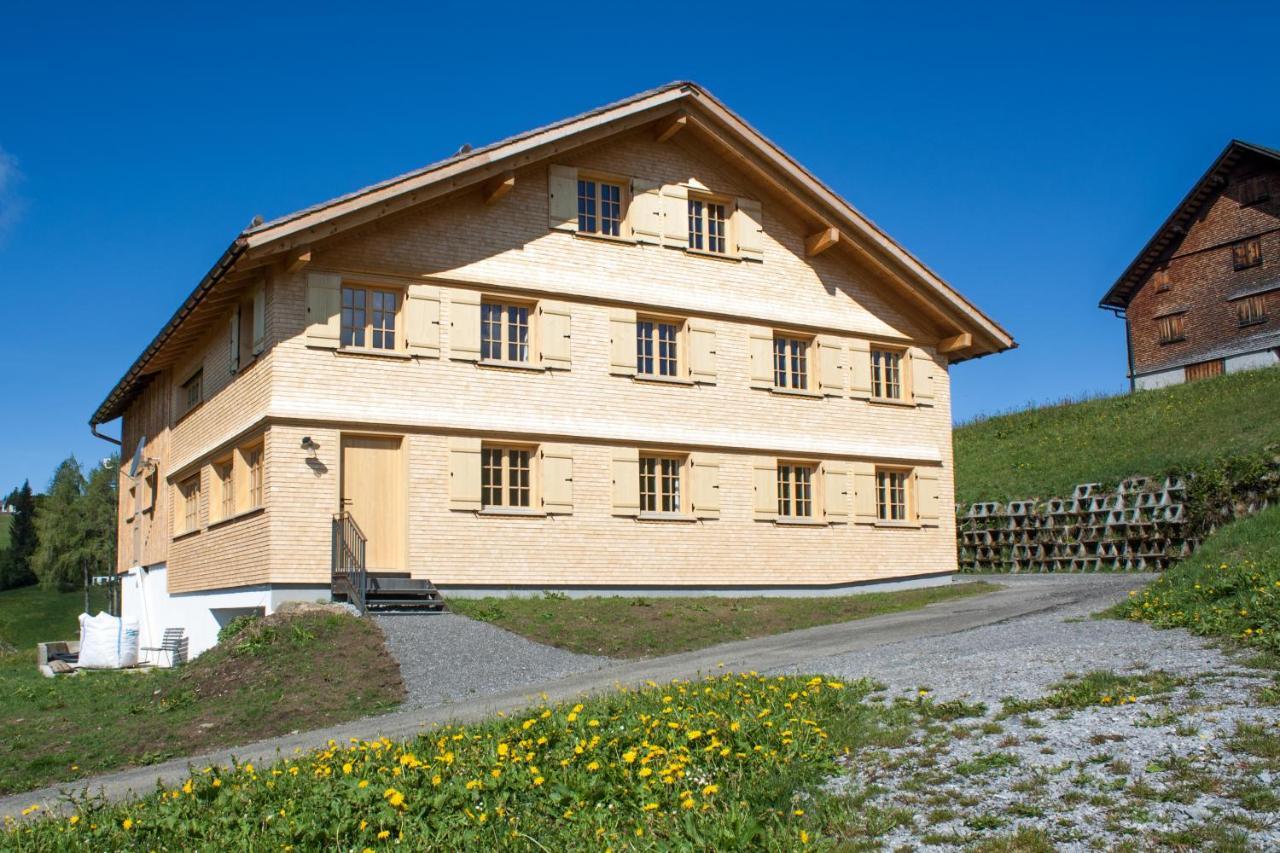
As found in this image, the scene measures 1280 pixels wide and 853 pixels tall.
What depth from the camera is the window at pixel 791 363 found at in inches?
968

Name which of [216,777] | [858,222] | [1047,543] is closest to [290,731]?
[216,777]

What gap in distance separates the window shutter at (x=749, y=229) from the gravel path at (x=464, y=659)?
33.5 feet

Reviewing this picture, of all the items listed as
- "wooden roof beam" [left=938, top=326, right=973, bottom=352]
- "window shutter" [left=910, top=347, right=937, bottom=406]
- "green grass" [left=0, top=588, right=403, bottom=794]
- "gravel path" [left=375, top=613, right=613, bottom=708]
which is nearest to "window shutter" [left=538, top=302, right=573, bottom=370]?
"gravel path" [left=375, top=613, right=613, bottom=708]

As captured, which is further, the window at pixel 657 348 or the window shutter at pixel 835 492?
the window shutter at pixel 835 492

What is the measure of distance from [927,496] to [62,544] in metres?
77.7

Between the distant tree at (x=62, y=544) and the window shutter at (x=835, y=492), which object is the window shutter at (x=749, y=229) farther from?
the distant tree at (x=62, y=544)

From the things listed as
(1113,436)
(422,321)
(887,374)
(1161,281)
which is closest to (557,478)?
(422,321)

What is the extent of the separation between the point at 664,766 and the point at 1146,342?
154 feet

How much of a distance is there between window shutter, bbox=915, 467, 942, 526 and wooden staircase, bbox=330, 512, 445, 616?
11.4 meters

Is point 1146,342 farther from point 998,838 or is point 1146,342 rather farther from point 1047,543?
point 998,838

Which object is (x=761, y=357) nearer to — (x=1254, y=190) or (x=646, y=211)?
(x=646, y=211)

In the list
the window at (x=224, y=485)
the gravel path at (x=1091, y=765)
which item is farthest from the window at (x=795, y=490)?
the gravel path at (x=1091, y=765)

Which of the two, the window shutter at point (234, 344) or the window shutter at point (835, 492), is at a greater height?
the window shutter at point (234, 344)

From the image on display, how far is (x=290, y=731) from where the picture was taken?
501 inches
